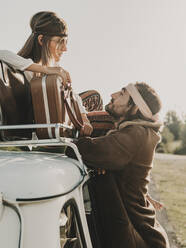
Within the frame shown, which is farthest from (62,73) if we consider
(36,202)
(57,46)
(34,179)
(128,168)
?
(36,202)

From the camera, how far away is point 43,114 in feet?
7.06

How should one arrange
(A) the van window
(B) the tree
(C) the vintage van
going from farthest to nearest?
1. (B) the tree
2. (A) the van window
3. (C) the vintage van

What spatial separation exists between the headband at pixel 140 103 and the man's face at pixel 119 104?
0.06 meters

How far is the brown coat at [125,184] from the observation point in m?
2.12

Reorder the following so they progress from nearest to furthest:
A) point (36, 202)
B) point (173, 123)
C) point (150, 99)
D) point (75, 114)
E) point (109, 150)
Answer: point (36, 202), point (109, 150), point (75, 114), point (150, 99), point (173, 123)

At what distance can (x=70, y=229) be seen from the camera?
1866 mm

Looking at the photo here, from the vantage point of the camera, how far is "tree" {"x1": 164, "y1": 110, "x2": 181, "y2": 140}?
66.8 m

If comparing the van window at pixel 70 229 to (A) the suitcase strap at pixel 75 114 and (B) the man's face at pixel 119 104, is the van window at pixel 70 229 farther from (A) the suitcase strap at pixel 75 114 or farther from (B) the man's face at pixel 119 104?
(B) the man's face at pixel 119 104

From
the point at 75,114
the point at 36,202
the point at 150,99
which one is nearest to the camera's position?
the point at 36,202

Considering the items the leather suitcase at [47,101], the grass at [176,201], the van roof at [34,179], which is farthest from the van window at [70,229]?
the grass at [176,201]

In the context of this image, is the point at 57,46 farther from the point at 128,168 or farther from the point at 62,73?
the point at 128,168

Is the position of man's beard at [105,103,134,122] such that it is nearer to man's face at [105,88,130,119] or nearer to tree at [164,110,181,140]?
man's face at [105,88,130,119]

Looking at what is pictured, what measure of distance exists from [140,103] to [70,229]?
3.71ft

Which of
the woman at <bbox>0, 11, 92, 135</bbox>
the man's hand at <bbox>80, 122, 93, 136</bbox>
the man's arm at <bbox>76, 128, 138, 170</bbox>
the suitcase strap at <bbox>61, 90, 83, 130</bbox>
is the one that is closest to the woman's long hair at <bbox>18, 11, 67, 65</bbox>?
the woman at <bbox>0, 11, 92, 135</bbox>
